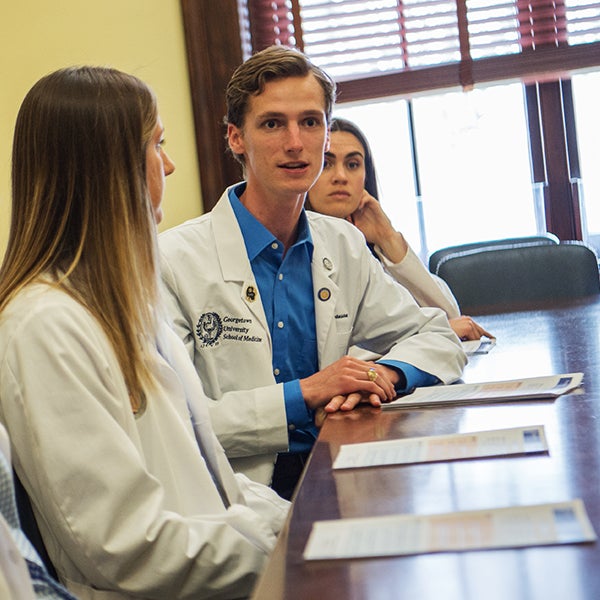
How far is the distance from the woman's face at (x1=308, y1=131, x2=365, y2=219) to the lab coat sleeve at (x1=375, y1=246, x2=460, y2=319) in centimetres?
27

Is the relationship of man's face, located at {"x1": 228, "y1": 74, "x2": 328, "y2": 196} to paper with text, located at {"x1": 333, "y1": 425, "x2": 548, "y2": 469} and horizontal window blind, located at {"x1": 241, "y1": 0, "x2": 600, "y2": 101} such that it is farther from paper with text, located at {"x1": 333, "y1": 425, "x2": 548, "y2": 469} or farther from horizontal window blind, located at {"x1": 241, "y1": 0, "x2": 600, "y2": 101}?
horizontal window blind, located at {"x1": 241, "y1": 0, "x2": 600, "y2": 101}

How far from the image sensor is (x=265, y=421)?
173 cm

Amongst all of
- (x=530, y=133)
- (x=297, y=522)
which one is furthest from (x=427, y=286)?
(x=297, y=522)

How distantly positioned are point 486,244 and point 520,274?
46 cm

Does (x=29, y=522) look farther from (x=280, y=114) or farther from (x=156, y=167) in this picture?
(x=280, y=114)

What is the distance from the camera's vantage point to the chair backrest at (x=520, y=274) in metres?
3.48

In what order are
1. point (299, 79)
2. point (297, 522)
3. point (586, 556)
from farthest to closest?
point (299, 79) < point (297, 522) < point (586, 556)

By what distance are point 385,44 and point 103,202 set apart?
10.5 feet

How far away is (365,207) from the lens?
126 inches

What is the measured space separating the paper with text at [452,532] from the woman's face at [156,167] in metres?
0.59

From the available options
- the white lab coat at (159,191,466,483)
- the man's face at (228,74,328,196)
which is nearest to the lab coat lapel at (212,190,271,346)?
the white lab coat at (159,191,466,483)

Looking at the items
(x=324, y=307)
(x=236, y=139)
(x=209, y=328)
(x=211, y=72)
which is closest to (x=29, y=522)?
(x=209, y=328)

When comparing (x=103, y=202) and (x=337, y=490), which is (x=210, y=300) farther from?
(x=337, y=490)

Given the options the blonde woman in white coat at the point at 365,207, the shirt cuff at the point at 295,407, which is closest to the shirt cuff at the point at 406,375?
the shirt cuff at the point at 295,407
